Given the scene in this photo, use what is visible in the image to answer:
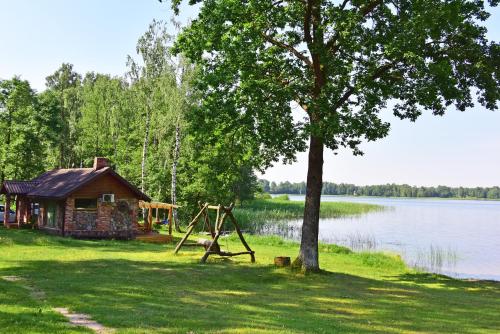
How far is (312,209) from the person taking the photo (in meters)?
21.8

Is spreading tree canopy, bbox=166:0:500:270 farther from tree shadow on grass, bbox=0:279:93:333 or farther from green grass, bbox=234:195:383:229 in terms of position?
green grass, bbox=234:195:383:229

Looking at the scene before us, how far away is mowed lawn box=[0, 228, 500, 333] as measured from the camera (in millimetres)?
11352

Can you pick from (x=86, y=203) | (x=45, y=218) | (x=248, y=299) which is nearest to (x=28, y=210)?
(x=45, y=218)

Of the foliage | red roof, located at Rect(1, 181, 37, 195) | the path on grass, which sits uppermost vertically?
the foliage

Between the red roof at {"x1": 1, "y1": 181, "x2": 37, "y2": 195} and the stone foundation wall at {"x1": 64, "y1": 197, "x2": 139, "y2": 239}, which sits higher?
the red roof at {"x1": 1, "y1": 181, "x2": 37, "y2": 195}

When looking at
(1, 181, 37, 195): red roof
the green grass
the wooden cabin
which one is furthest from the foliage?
the green grass

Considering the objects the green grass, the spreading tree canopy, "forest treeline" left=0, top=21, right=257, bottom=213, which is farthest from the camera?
the green grass

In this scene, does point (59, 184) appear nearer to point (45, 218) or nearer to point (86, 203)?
point (45, 218)

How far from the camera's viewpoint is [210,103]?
2100 cm

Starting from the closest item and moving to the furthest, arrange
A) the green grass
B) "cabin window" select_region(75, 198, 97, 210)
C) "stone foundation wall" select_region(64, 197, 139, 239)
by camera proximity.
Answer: "stone foundation wall" select_region(64, 197, 139, 239), "cabin window" select_region(75, 198, 97, 210), the green grass

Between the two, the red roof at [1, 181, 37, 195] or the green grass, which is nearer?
the red roof at [1, 181, 37, 195]

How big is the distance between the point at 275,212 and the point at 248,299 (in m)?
58.0

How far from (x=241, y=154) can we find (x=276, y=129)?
13.7 feet

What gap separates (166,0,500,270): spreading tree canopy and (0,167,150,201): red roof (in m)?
14.9
